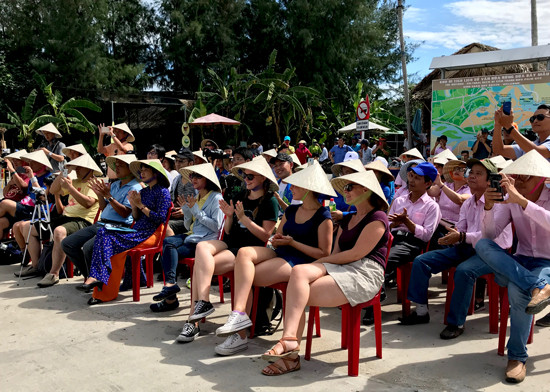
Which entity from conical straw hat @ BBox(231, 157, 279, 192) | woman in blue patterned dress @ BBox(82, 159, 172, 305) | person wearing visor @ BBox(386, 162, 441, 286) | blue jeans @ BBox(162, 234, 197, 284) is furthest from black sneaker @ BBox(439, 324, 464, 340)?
woman in blue patterned dress @ BBox(82, 159, 172, 305)

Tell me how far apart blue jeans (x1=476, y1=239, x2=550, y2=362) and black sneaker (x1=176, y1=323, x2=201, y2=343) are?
2.39 metres

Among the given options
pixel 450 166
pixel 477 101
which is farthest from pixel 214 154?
pixel 477 101

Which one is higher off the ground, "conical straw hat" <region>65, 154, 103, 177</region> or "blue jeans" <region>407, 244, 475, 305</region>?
"conical straw hat" <region>65, 154, 103, 177</region>

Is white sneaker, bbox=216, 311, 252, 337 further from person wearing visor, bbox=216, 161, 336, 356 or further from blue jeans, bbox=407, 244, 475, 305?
blue jeans, bbox=407, 244, 475, 305

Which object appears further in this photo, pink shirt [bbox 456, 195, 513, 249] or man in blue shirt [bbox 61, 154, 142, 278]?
man in blue shirt [bbox 61, 154, 142, 278]

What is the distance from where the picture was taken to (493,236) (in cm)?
399

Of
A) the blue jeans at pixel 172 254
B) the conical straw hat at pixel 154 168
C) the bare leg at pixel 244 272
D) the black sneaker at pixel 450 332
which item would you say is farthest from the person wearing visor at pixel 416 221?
the conical straw hat at pixel 154 168

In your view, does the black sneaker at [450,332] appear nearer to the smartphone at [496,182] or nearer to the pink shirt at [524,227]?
the pink shirt at [524,227]

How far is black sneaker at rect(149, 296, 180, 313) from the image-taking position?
5.00 meters

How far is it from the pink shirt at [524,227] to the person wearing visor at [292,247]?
1250 millimetres

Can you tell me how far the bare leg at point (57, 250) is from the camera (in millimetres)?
5934

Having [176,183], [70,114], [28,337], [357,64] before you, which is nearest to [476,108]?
[176,183]

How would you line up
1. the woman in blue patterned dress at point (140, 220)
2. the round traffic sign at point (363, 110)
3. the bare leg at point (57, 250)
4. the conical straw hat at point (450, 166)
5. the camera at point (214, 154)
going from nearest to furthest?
the woman in blue patterned dress at point (140, 220) < the conical straw hat at point (450, 166) < the bare leg at point (57, 250) < the camera at point (214, 154) < the round traffic sign at point (363, 110)

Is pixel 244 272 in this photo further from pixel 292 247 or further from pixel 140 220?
pixel 140 220
